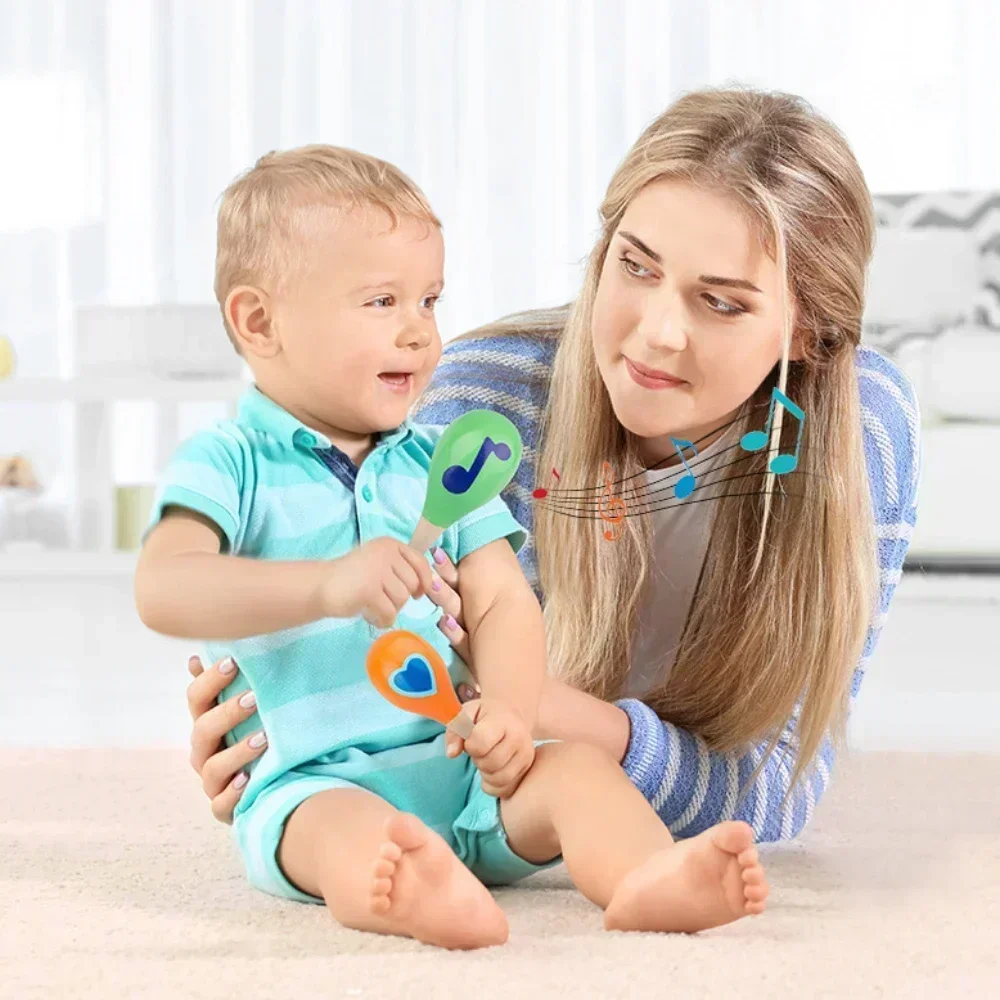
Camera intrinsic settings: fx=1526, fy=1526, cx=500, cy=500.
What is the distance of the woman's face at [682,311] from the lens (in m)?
1.00

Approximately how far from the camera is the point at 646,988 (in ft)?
2.36

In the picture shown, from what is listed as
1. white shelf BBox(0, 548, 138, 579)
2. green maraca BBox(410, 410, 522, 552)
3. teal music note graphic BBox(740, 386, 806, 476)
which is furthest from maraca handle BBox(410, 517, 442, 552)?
white shelf BBox(0, 548, 138, 579)

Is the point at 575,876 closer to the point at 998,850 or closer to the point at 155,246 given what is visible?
the point at 998,850

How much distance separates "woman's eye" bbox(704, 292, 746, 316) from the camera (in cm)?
101

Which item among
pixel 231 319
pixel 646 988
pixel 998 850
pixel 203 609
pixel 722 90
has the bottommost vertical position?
pixel 998 850

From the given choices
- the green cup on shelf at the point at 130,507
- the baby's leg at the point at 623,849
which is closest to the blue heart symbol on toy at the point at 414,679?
the baby's leg at the point at 623,849

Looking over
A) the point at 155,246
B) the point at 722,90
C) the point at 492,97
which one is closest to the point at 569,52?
the point at 492,97

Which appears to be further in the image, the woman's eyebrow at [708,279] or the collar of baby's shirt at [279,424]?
the woman's eyebrow at [708,279]

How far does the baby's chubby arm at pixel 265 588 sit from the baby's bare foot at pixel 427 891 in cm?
11

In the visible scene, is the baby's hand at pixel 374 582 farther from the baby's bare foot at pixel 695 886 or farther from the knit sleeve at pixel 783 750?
the knit sleeve at pixel 783 750

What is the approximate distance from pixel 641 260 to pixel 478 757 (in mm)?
367

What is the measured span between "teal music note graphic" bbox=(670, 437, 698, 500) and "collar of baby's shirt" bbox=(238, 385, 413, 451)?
0.90 ft

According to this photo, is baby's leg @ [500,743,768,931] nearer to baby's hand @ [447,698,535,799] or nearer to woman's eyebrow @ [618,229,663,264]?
baby's hand @ [447,698,535,799]

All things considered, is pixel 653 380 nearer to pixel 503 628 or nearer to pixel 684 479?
pixel 684 479
